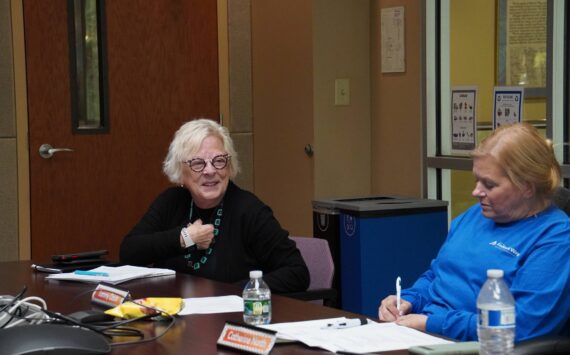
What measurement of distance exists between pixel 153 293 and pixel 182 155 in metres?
0.79

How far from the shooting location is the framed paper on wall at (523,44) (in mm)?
4516

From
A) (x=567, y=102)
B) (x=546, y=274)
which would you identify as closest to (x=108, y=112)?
(x=567, y=102)

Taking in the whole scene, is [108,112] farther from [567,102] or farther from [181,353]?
[181,353]

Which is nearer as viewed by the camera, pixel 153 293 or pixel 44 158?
pixel 153 293

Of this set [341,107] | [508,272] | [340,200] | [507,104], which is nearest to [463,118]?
[507,104]

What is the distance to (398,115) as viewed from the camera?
5.50 m

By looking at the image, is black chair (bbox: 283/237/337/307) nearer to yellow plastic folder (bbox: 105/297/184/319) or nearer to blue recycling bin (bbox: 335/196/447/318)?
yellow plastic folder (bbox: 105/297/184/319)

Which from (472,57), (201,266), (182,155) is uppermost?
(472,57)

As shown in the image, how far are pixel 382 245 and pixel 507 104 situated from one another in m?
0.89

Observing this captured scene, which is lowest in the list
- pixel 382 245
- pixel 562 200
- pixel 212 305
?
pixel 382 245

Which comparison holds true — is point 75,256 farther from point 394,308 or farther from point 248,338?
point 248,338

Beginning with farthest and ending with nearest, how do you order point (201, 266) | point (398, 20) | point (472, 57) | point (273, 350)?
point (398, 20) < point (472, 57) < point (201, 266) < point (273, 350)

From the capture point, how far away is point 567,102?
4.43 meters

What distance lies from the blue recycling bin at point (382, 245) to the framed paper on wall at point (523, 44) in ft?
2.37
